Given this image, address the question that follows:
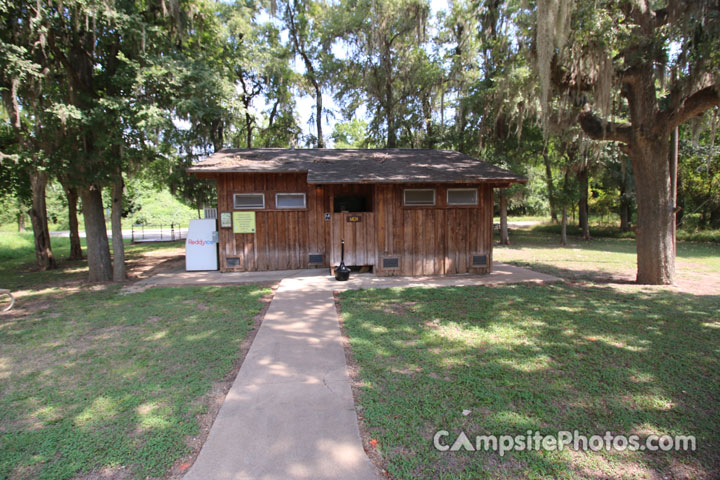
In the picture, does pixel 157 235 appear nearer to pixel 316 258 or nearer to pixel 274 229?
pixel 274 229

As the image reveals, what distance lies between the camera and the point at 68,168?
25.6ft

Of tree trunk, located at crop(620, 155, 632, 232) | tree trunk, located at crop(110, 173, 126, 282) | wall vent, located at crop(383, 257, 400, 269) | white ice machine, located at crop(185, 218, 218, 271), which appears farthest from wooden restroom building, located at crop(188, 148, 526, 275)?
tree trunk, located at crop(620, 155, 632, 232)

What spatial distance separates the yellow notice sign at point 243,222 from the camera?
32.8 ft

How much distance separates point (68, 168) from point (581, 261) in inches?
588

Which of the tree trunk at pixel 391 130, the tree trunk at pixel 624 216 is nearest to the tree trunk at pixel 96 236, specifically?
the tree trunk at pixel 391 130

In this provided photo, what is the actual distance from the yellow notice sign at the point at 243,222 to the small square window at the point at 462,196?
577 cm

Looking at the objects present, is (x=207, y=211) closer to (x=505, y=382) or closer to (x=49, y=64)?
(x=49, y=64)

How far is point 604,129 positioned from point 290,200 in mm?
8213

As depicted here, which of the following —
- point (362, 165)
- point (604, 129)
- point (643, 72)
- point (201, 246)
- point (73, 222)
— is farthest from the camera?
point (73, 222)

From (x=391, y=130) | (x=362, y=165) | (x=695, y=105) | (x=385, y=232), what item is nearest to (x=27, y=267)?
(x=362, y=165)

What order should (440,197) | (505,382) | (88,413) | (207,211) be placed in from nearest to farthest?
(88,413) → (505,382) → (440,197) → (207,211)

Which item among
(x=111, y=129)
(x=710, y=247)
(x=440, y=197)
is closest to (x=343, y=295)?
(x=440, y=197)

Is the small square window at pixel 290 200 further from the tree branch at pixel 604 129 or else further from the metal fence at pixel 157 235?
the metal fence at pixel 157 235

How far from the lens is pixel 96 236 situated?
901 cm
